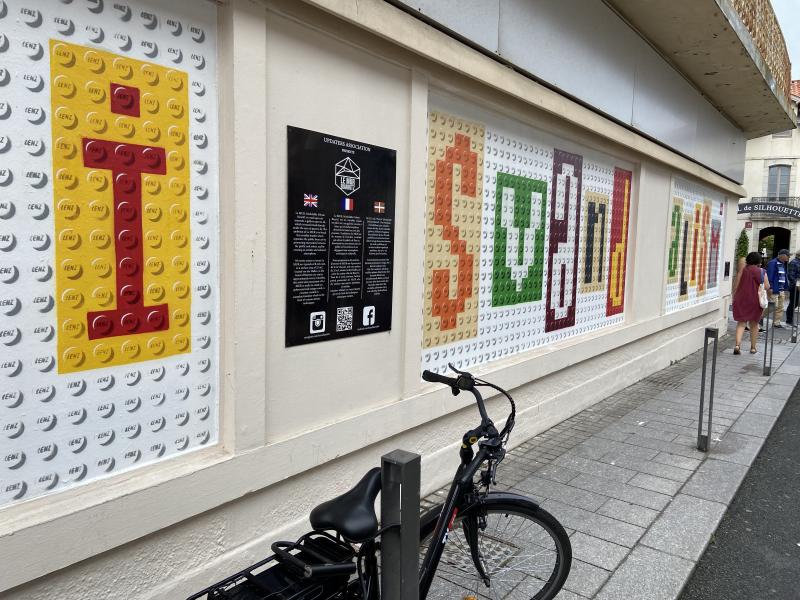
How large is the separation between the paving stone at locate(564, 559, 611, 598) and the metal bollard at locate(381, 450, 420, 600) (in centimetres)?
174

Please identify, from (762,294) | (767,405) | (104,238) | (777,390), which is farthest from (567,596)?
(762,294)

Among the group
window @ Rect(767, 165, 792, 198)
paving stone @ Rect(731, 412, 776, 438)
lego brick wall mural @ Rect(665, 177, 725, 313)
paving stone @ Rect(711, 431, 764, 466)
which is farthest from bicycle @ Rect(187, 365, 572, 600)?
window @ Rect(767, 165, 792, 198)

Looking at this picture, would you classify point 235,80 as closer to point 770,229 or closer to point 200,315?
point 200,315

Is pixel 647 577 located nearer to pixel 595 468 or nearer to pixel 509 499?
pixel 509 499

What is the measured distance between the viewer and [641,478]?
4809 mm

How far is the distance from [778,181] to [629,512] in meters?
42.3

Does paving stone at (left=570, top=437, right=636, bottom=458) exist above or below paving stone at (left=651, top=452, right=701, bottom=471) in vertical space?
above

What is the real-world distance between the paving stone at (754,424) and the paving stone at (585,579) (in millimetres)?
3675

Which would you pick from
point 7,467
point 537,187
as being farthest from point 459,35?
point 7,467

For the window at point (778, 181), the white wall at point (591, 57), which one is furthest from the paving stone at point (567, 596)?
the window at point (778, 181)

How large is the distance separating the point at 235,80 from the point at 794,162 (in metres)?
44.2

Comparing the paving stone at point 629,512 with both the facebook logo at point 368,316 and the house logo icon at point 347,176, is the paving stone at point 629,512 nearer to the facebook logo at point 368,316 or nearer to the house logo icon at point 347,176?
the facebook logo at point 368,316

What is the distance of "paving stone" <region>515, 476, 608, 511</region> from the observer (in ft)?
14.0

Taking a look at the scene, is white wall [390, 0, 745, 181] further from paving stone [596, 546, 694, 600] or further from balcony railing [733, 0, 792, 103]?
paving stone [596, 546, 694, 600]
